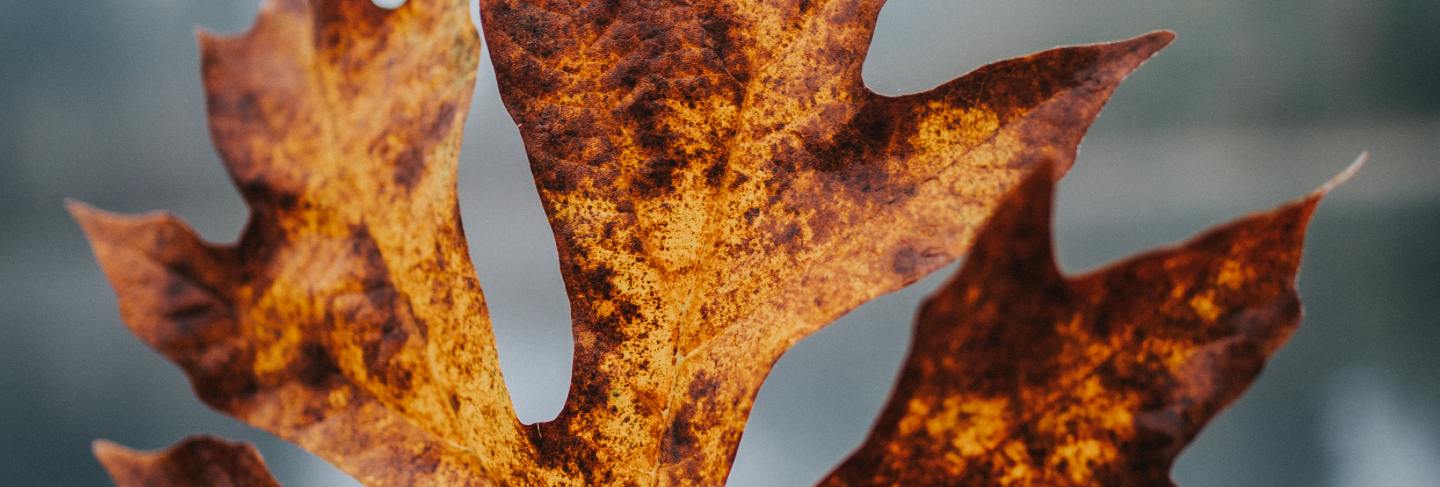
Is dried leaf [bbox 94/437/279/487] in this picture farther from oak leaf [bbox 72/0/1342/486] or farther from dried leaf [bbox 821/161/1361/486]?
dried leaf [bbox 821/161/1361/486]

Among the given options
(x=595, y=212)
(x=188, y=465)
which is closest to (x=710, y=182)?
(x=595, y=212)

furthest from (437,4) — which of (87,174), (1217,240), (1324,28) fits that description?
(1324,28)

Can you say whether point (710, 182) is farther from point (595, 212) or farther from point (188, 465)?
point (188, 465)

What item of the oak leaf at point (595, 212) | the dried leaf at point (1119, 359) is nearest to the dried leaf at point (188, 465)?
Result: the oak leaf at point (595, 212)

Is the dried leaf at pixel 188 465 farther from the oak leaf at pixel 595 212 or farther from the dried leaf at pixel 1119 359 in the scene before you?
the dried leaf at pixel 1119 359

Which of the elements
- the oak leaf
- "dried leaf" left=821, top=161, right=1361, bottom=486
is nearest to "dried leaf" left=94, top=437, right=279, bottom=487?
the oak leaf
